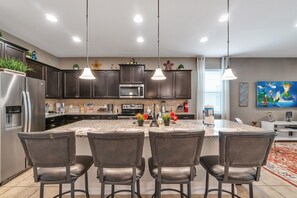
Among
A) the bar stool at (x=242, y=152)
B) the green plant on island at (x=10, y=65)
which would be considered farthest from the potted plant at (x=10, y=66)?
the bar stool at (x=242, y=152)

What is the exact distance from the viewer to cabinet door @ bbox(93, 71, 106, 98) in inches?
242

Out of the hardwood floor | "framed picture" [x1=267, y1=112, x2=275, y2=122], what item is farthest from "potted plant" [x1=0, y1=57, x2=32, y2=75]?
"framed picture" [x1=267, y1=112, x2=275, y2=122]

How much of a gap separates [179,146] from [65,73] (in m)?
5.56

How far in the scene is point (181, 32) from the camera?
13.8 feet

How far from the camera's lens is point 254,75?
6551 mm

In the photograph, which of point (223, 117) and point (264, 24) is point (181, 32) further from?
point (223, 117)

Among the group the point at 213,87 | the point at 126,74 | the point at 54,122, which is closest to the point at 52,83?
the point at 54,122

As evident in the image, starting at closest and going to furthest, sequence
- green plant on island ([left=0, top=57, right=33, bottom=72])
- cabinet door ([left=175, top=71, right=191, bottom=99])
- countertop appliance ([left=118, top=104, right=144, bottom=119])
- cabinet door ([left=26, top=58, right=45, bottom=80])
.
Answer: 1. green plant on island ([left=0, top=57, right=33, bottom=72])
2. cabinet door ([left=26, top=58, right=45, bottom=80])
3. cabinet door ([left=175, top=71, right=191, bottom=99])
4. countertop appliance ([left=118, top=104, right=144, bottom=119])

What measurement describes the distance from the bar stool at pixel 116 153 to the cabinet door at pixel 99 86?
4.62m

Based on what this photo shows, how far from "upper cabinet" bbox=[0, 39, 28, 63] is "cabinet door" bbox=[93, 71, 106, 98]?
2362 millimetres

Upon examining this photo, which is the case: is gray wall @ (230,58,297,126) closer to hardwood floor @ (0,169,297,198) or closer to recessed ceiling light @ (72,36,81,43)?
hardwood floor @ (0,169,297,198)

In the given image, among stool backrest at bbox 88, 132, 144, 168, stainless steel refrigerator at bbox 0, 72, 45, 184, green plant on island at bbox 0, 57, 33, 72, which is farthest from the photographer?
green plant on island at bbox 0, 57, 33, 72

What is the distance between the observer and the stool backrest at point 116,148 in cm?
162

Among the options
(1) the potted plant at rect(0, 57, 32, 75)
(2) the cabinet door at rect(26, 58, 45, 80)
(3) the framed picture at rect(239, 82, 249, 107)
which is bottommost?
(3) the framed picture at rect(239, 82, 249, 107)
